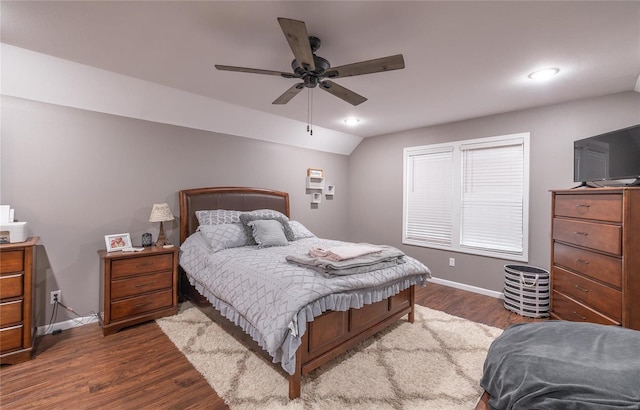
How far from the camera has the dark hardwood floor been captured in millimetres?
1807

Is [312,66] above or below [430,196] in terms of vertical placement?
above

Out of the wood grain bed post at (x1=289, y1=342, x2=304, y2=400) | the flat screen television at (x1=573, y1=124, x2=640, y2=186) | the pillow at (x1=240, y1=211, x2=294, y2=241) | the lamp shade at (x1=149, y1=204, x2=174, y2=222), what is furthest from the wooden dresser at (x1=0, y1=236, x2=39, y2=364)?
the flat screen television at (x1=573, y1=124, x2=640, y2=186)

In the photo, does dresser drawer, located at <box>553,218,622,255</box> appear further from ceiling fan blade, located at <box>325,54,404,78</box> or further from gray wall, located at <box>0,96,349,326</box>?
gray wall, located at <box>0,96,349,326</box>

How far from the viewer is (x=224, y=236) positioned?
3080 mm

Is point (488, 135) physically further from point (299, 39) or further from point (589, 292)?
point (299, 39)

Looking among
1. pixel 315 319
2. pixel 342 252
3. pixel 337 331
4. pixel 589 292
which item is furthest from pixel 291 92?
pixel 589 292

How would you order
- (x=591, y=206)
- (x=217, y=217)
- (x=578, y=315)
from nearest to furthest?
(x=591, y=206)
(x=578, y=315)
(x=217, y=217)

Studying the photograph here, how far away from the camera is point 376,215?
5199 mm

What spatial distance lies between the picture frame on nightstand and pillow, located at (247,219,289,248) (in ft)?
4.10

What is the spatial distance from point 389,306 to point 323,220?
2749 millimetres

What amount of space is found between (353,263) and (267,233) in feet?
4.29

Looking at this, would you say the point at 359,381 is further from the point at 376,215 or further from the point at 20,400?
the point at 376,215

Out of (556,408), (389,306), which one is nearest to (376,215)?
(389,306)

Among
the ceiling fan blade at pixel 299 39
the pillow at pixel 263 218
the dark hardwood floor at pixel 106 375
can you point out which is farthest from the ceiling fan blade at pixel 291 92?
the dark hardwood floor at pixel 106 375
